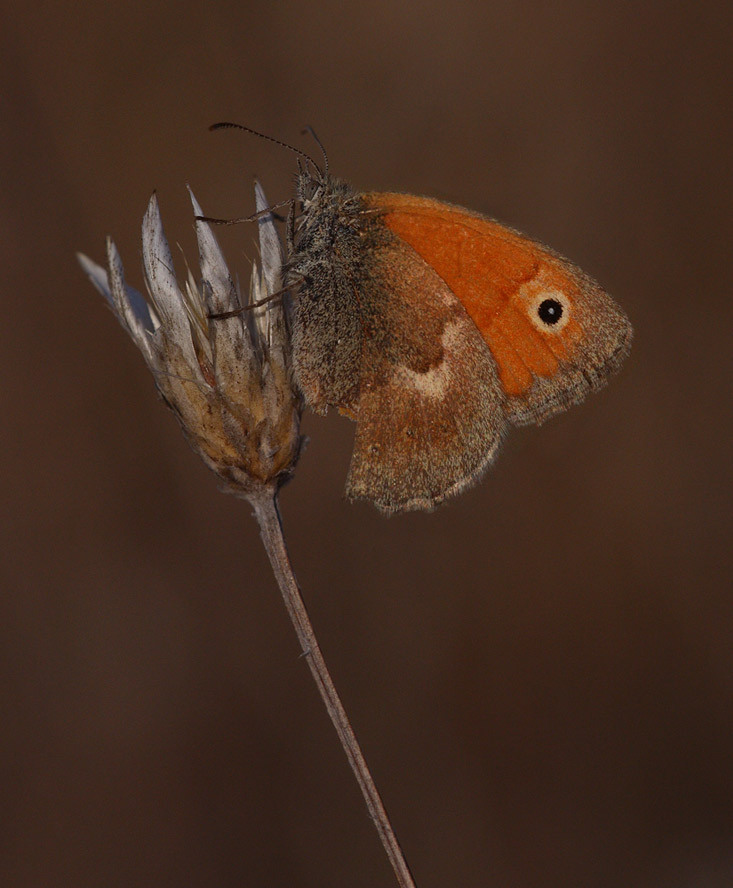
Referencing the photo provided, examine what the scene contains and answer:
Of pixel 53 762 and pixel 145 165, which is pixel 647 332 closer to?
pixel 145 165

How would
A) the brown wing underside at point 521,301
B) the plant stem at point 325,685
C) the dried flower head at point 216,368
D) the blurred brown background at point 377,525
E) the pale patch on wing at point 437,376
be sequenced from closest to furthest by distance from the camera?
the plant stem at point 325,685, the dried flower head at point 216,368, the brown wing underside at point 521,301, the pale patch on wing at point 437,376, the blurred brown background at point 377,525

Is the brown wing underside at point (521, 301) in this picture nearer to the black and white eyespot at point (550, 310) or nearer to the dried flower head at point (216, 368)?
the black and white eyespot at point (550, 310)

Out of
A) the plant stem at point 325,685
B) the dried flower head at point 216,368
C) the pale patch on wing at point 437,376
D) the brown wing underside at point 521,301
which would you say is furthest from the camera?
the pale patch on wing at point 437,376

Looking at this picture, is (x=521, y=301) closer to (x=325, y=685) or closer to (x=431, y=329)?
(x=431, y=329)

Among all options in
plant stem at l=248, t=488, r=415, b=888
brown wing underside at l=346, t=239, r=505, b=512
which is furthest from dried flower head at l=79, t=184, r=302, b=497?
brown wing underside at l=346, t=239, r=505, b=512

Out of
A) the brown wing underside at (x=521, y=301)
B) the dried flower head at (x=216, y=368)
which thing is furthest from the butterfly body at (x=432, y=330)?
the dried flower head at (x=216, y=368)

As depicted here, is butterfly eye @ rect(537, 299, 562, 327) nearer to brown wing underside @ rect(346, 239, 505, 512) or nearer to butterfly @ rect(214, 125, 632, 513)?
butterfly @ rect(214, 125, 632, 513)

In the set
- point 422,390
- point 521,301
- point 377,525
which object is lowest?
point 377,525

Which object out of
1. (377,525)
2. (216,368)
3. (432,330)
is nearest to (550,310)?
(432,330)
